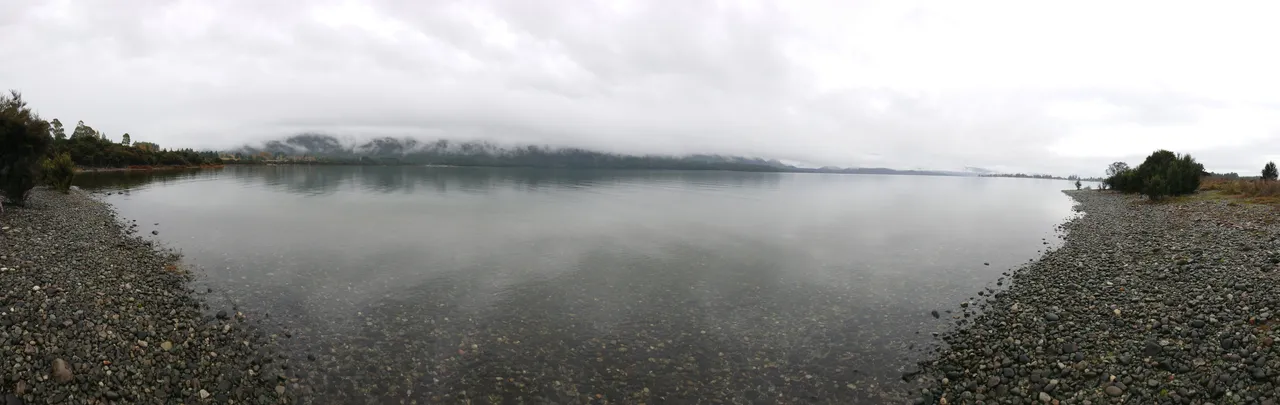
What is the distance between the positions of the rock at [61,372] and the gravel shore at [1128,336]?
20.6 meters

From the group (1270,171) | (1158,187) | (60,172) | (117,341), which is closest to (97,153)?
(60,172)

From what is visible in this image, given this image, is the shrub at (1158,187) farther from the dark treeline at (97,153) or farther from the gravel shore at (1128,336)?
the dark treeline at (97,153)

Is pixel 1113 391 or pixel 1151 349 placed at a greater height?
pixel 1151 349

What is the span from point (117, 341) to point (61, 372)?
2.52m

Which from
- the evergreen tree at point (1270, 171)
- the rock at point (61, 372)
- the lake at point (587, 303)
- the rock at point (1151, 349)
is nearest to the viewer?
the rock at point (61, 372)

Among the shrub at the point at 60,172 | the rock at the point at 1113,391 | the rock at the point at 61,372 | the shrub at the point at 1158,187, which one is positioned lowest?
the rock at the point at 61,372

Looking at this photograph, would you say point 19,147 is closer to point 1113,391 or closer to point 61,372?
point 61,372

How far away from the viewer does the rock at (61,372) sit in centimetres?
1113

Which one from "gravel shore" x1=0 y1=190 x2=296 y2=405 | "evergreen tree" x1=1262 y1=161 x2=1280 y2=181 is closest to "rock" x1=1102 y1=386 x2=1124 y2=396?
"gravel shore" x1=0 y1=190 x2=296 y2=405

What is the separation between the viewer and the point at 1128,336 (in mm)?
14656

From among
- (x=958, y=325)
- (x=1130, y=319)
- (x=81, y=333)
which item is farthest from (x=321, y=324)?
(x=1130, y=319)

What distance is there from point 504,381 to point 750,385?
23.4ft

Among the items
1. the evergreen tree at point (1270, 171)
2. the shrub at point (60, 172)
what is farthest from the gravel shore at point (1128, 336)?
the evergreen tree at point (1270, 171)

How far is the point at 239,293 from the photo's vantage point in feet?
70.3
